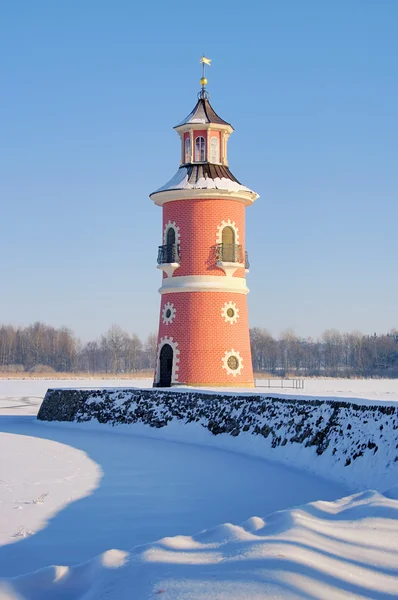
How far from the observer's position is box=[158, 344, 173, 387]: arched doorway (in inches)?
1007

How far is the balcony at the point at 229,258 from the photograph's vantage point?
2523 cm

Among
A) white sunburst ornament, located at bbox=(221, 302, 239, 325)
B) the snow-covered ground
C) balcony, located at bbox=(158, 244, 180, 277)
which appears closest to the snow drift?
the snow-covered ground

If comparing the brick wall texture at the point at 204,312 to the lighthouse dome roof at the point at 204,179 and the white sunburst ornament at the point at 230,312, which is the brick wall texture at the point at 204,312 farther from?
the lighthouse dome roof at the point at 204,179

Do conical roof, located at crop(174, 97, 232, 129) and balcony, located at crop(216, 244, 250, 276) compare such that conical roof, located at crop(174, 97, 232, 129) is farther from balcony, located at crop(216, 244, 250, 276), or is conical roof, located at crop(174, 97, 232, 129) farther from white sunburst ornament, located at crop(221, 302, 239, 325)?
Answer: white sunburst ornament, located at crop(221, 302, 239, 325)

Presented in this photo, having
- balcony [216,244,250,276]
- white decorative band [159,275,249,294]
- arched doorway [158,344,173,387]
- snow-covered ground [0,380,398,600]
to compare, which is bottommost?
snow-covered ground [0,380,398,600]

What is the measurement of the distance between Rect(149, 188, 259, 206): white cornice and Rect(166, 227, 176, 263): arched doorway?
39.1 inches

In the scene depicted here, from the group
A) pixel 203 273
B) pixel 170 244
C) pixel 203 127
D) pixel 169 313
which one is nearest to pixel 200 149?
A: pixel 203 127

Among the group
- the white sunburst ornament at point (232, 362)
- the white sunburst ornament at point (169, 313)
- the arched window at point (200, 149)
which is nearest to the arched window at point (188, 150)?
the arched window at point (200, 149)

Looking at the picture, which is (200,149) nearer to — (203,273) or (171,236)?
(171,236)

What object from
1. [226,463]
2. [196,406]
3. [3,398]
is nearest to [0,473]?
[226,463]

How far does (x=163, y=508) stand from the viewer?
408 inches

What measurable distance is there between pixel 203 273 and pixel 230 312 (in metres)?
1.44

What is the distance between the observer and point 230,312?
2534cm

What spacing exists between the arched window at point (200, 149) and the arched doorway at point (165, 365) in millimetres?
6046
